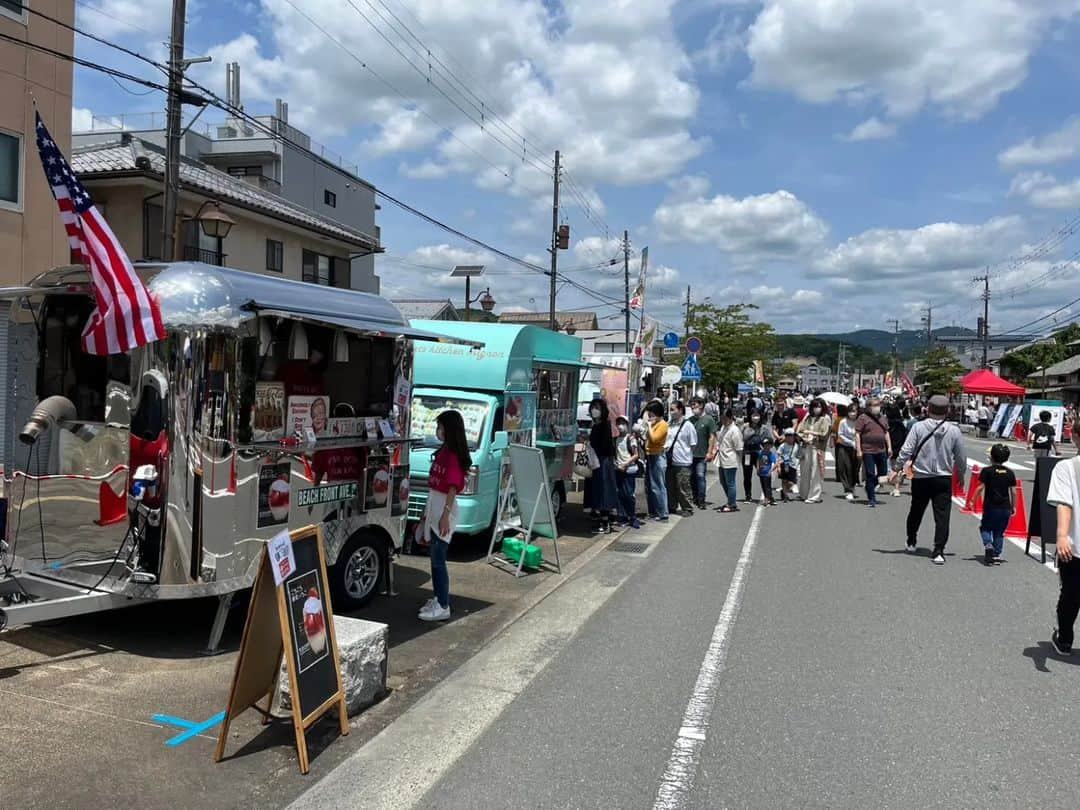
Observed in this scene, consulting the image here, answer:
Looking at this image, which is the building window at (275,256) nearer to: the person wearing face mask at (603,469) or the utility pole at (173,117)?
the utility pole at (173,117)

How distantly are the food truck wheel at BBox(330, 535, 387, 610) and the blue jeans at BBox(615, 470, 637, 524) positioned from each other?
5.08 meters

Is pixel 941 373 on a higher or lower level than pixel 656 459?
higher

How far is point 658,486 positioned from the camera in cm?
1238

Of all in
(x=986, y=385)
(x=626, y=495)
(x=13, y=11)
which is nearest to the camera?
(x=626, y=495)

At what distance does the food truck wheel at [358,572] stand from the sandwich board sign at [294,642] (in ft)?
6.50

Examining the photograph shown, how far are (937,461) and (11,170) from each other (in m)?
15.6

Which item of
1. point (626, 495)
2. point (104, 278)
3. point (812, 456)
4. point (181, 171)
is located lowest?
point (626, 495)

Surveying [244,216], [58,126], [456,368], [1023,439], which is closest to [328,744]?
[456,368]

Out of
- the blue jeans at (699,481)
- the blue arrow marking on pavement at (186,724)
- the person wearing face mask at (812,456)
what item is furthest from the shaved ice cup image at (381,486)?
the person wearing face mask at (812,456)

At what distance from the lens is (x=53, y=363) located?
6078 mm

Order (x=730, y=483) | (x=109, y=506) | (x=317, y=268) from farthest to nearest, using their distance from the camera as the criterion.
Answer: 1. (x=317, y=268)
2. (x=730, y=483)
3. (x=109, y=506)

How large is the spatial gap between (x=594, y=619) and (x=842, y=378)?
135523mm

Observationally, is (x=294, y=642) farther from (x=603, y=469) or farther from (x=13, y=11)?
(x=13, y=11)

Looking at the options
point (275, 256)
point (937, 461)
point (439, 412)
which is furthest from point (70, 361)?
point (275, 256)
